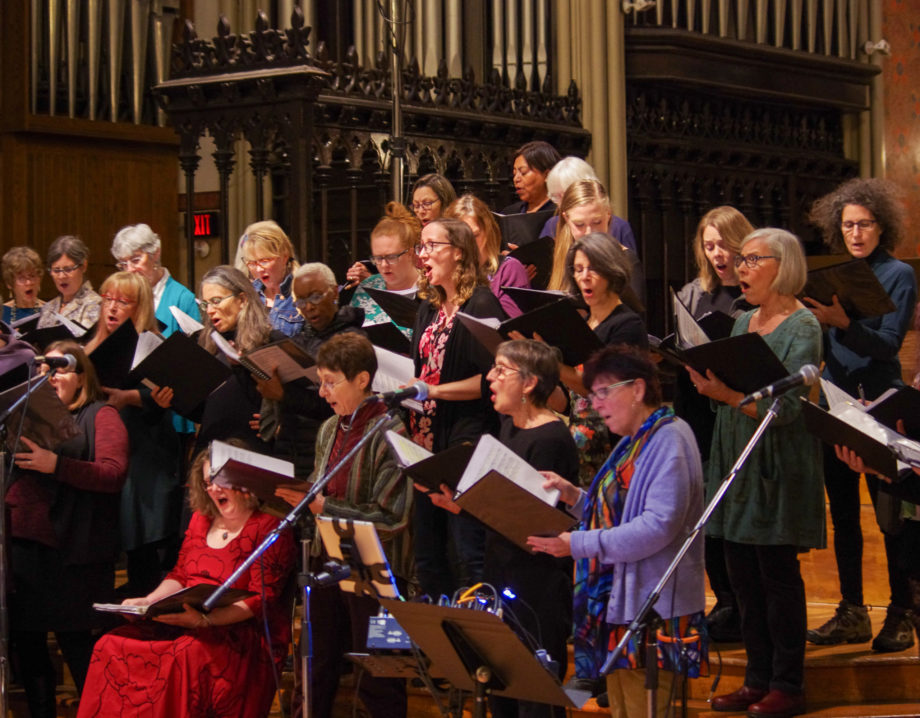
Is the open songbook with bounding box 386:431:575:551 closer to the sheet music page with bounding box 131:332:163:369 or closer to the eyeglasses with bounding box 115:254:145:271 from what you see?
the sheet music page with bounding box 131:332:163:369

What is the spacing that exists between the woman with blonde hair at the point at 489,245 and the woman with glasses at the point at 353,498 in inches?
29.8

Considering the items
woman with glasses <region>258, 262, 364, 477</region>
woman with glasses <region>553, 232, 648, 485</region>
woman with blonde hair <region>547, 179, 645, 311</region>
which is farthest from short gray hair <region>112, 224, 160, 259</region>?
woman with glasses <region>553, 232, 648, 485</region>

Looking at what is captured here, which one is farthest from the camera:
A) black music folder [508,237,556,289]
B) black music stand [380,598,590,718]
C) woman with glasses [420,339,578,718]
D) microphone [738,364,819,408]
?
black music folder [508,237,556,289]

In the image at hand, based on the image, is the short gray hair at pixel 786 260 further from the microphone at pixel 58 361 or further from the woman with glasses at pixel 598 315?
the microphone at pixel 58 361

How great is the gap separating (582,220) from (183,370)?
142cm

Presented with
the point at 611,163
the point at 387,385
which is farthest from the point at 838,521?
the point at 611,163

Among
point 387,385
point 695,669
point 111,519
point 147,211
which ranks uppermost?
point 147,211

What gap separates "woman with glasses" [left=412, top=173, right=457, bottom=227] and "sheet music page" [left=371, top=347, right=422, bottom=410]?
1.44m

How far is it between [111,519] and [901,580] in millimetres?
2620

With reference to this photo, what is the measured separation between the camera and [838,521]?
4.74m

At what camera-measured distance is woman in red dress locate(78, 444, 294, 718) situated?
4469 mm

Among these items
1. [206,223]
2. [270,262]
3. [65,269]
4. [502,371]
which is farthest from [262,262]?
[206,223]

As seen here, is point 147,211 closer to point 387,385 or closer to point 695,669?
point 387,385

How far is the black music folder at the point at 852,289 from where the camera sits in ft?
13.8
